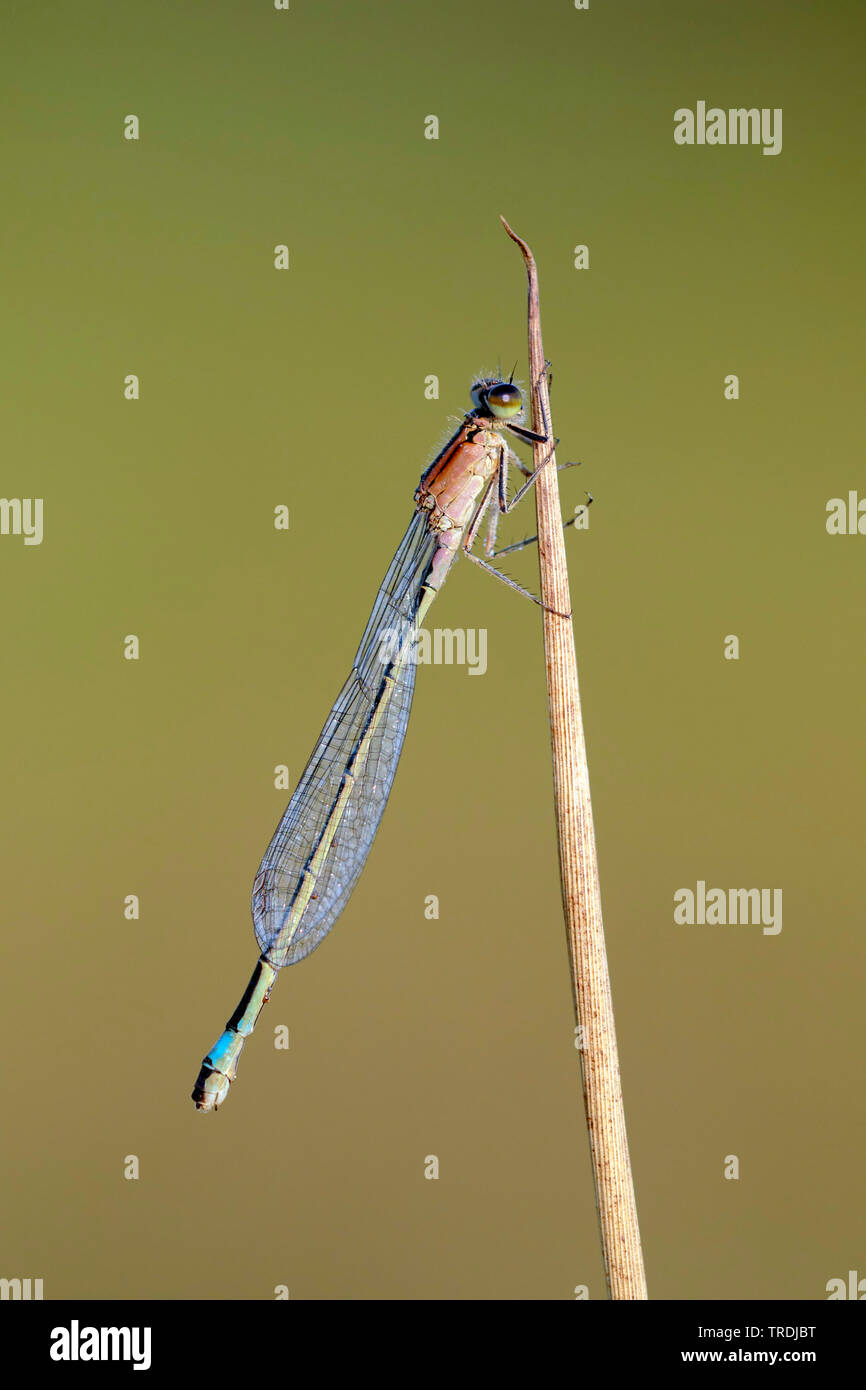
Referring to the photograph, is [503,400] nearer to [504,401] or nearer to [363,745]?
[504,401]

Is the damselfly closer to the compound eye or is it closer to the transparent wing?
the transparent wing

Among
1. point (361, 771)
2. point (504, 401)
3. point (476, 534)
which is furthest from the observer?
point (361, 771)

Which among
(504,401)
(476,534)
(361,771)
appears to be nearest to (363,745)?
(361,771)

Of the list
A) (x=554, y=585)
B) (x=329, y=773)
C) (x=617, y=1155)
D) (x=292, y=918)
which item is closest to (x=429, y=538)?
(x=329, y=773)

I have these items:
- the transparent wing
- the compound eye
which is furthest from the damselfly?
the compound eye

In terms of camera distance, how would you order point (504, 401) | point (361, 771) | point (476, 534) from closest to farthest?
point (504, 401), point (476, 534), point (361, 771)

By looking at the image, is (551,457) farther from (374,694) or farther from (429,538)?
(374,694)

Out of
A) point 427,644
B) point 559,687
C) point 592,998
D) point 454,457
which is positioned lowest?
point 592,998

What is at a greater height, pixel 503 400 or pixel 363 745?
pixel 503 400
